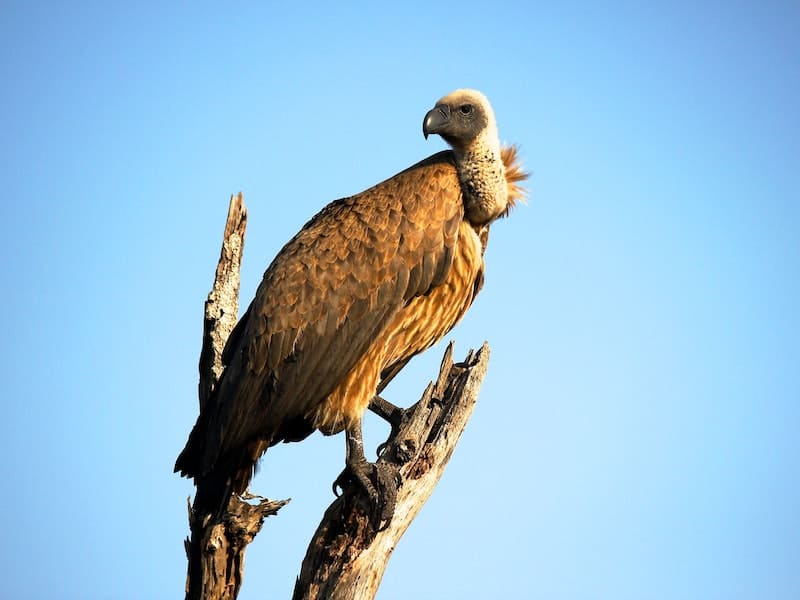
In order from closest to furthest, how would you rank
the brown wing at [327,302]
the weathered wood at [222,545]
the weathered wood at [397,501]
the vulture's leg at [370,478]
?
the weathered wood at [397,501], the vulture's leg at [370,478], the brown wing at [327,302], the weathered wood at [222,545]

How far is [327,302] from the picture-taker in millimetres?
6996

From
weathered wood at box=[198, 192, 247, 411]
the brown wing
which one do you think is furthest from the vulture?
weathered wood at box=[198, 192, 247, 411]

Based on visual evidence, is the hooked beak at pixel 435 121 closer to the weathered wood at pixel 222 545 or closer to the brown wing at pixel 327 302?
the brown wing at pixel 327 302

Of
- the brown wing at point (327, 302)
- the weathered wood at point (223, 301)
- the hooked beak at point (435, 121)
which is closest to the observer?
the brown wing at point (327, 302)

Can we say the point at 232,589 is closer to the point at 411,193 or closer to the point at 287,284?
the point at 287,284

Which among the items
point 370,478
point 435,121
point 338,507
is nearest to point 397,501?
point 370,478

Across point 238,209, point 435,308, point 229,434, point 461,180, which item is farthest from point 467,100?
point 229,434

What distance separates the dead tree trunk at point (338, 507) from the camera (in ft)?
19.8

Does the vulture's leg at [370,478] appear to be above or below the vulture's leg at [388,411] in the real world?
below

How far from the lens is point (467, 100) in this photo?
24.3ft

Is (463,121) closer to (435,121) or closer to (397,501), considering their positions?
(435,121)

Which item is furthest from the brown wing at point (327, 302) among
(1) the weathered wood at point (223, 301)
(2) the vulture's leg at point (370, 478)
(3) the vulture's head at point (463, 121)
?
(1) the weathered wood at point (223, 301)

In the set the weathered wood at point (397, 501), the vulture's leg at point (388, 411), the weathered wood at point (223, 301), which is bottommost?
the weathered wood at point (397, 501)

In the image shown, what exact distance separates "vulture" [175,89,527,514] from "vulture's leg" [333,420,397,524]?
2 cm
